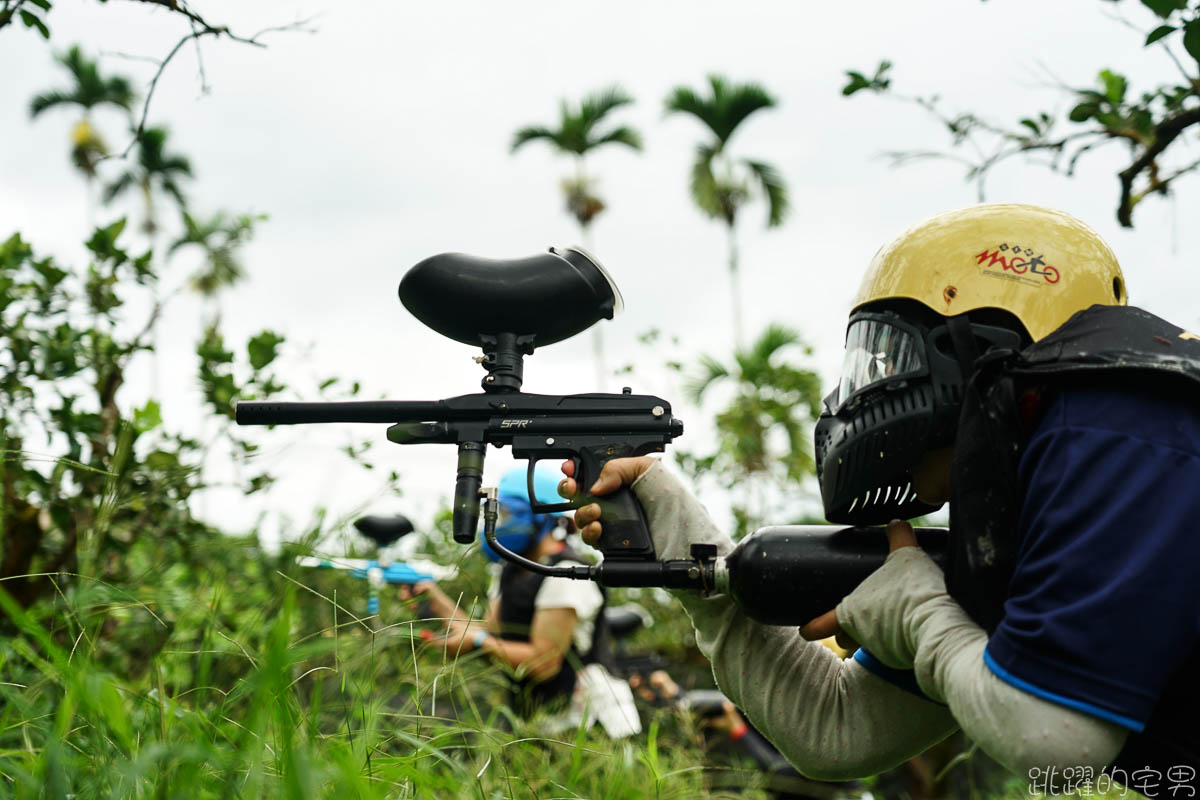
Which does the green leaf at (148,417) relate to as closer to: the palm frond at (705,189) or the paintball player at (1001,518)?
the paintball player at (1001,518)

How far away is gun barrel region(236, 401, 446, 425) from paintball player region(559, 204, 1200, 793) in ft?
1.49

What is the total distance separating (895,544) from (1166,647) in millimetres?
541

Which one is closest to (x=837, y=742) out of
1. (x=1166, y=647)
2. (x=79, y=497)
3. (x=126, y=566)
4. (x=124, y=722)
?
(x=1166, y=647)

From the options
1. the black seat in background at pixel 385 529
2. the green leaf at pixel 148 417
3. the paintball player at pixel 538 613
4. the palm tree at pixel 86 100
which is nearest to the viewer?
the green leaf at pixel 148 417

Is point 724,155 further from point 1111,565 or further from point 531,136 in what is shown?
point 1111,565

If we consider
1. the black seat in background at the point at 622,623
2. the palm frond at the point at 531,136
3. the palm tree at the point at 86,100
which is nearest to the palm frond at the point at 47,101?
the palm tree at the point at 86,100

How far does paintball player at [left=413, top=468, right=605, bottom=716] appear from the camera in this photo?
450 centimetres

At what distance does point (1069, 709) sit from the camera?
4.21 feet

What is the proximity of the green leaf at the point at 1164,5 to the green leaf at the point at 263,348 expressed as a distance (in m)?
2.86

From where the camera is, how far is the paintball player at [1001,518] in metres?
1.29

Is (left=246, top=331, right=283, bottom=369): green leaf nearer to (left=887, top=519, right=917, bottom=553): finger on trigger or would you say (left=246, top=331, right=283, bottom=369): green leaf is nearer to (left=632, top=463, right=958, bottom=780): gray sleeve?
(left=632, top=463, right=958, bottom=780): gray sleeve

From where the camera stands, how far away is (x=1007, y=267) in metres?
1.76

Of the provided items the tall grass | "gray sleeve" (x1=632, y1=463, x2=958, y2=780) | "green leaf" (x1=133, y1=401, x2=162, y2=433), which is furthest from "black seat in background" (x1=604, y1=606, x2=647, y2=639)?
"gray sleeve" (x1=632, y1=463, x2=958, y2=780)

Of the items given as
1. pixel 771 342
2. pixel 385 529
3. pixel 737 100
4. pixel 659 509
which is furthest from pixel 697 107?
pixel 659 509
